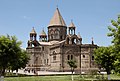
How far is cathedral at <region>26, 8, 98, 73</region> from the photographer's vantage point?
83.0 metres

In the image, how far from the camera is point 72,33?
88.9 metres

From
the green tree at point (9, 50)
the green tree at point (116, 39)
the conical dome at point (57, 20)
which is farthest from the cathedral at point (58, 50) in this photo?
the green tree at point (116, 39)

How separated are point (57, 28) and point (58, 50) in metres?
16.1

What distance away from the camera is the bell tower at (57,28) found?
98.2 meters

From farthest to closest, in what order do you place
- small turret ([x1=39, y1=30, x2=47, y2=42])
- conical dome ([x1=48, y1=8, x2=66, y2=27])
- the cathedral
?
small turret ([x1=39, y1=30, x2=47, y2=42]), conical dome ([x1=48, y1=8, x2=66, y2=27]), the cathedral

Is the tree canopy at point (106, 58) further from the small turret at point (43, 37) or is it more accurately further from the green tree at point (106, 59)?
the small turret at point (43, 37)

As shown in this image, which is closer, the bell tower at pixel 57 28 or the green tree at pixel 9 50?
the green tree at pixel 9 50

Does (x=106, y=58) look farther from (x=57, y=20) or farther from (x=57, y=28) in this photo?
(x=57, y=20)

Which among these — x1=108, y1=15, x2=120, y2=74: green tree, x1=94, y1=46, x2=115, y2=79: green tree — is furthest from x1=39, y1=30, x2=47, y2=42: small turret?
x1=108, y1=15, x2=120, y2=74: green tree

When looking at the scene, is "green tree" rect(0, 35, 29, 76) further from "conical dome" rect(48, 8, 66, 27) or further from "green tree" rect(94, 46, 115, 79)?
"conical dome" rect(48, 8, 66, 27)

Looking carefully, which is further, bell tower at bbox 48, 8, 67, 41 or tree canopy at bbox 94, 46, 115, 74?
bell tower at bbox 48, 8, 67, 41

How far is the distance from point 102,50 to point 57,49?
39.0 meters

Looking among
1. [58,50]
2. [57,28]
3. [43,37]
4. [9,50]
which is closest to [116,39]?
[9,50]

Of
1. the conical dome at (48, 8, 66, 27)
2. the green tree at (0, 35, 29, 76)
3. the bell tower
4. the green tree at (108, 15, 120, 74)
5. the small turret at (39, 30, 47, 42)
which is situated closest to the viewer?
the green tree at (108, 15, 120, 74)
